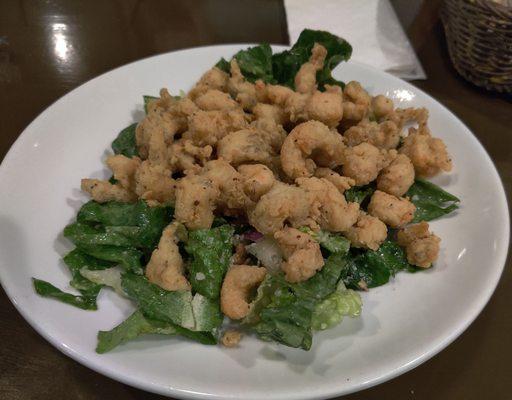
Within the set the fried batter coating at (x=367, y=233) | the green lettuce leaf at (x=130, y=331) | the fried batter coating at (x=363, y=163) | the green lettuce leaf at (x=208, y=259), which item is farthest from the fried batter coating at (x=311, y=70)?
the green lettuce leaf at (x=130, y=331)

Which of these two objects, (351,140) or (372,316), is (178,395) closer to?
(372,316)

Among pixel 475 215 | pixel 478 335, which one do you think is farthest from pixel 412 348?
pixel 475 215

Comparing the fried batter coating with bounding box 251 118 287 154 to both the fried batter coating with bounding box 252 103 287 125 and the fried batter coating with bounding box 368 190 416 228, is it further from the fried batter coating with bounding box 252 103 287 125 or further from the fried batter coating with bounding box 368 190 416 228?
the fried batter coating with bounding box 368 190 416 228

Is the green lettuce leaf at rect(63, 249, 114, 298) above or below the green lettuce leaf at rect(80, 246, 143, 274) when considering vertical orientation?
below

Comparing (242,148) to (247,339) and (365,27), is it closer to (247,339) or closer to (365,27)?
(247,339)

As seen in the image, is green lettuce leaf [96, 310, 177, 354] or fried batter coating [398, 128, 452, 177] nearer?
green lettuce leaf [96, 310, 177, 354]

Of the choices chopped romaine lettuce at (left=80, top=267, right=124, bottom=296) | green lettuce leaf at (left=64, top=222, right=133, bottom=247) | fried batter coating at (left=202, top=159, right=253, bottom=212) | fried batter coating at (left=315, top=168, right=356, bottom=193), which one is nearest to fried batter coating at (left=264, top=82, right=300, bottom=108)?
fried batter coating at (left=315, top=168, right=356, bottom=193)

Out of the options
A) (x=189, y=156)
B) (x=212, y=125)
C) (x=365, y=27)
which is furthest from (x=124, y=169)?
(x=365, y=27)
